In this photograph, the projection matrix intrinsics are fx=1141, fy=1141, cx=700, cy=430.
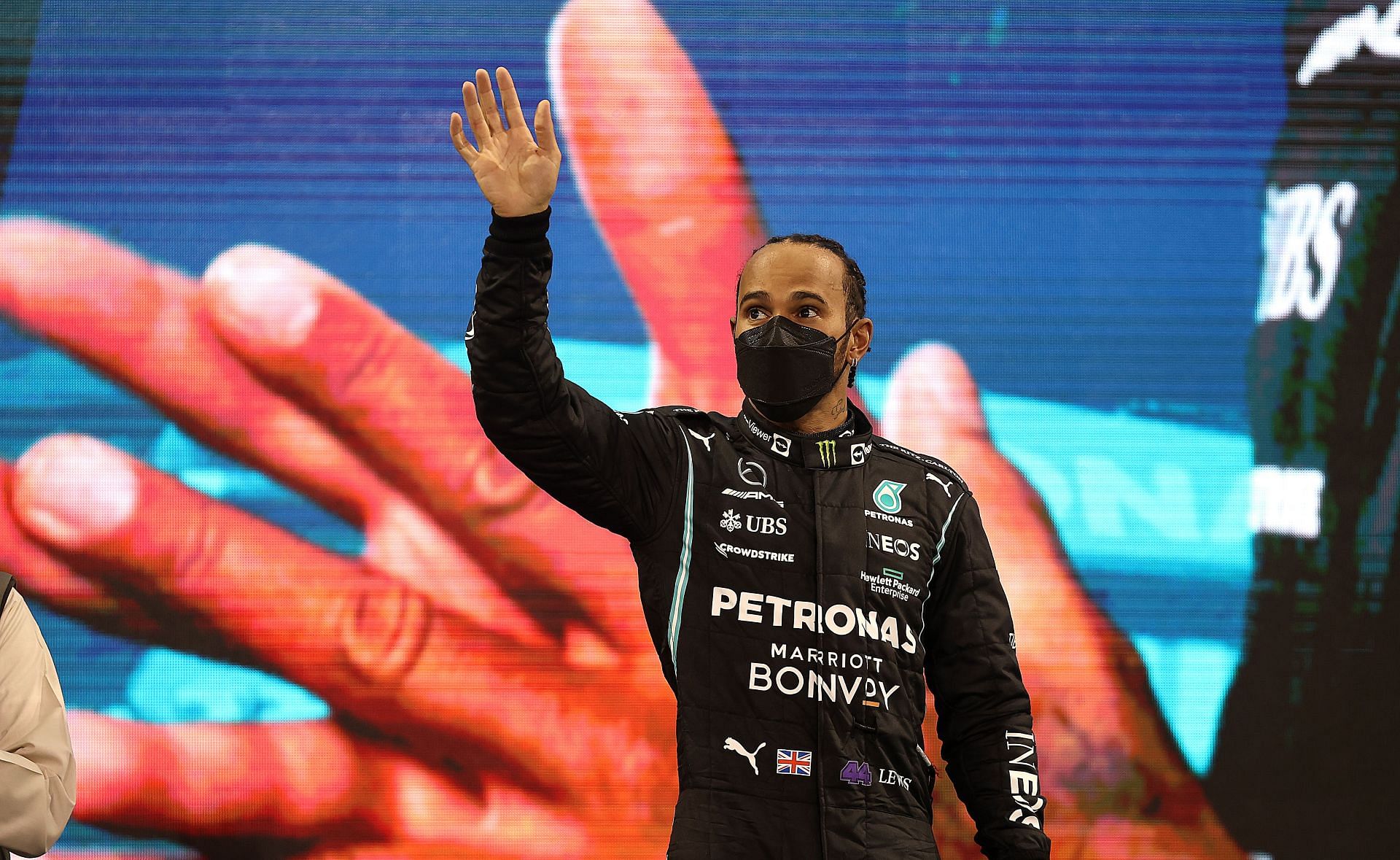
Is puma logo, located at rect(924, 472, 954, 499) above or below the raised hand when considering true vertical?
below

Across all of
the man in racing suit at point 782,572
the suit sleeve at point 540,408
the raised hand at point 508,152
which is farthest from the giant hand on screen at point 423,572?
the raised hand at point 508,152

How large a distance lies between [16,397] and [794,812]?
2463 mm

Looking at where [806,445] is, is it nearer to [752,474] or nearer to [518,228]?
[752,474]

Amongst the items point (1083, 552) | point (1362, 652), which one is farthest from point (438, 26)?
point (1362, 652)

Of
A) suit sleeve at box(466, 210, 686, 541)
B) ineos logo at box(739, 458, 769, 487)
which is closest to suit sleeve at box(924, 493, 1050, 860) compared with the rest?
ineos logo at box(739, 458, 769, 487)

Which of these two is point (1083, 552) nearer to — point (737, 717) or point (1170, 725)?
point (1170, 725)

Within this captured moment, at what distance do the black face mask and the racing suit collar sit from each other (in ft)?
0.11

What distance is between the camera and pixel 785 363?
1602 mm

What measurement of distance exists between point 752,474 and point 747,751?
0.38 meters

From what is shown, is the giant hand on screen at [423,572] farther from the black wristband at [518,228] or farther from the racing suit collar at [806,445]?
the black wristband at [518,228]

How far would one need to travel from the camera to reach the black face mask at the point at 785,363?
1594 millimetres

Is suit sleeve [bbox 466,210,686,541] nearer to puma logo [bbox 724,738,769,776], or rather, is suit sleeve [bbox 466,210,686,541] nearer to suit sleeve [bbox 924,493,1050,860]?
puma logo [bbox 724,738,769,776]

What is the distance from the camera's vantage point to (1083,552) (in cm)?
293

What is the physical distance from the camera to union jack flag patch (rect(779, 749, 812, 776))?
1457 mm
